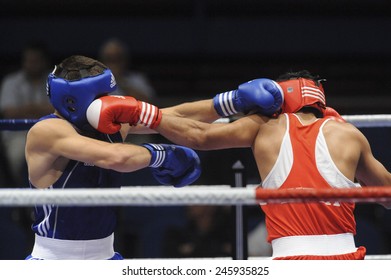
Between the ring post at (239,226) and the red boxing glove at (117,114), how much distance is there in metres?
0.55

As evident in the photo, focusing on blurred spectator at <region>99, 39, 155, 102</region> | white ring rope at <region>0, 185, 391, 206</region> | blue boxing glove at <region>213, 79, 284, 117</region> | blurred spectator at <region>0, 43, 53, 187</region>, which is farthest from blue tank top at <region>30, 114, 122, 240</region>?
blurred spectator at <region>99, 39, 155, 102</region>

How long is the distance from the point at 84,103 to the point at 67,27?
4.18m

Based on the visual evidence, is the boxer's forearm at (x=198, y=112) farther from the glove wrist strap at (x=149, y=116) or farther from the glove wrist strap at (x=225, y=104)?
the glove wrist strap at (x=149, y=116)

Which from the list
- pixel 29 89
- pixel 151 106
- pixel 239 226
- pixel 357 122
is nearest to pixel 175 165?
pixel 151 106

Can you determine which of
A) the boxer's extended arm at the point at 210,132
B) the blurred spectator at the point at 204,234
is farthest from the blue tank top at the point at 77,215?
the blurred spectator at the point at 204,234

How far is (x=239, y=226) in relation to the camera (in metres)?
3.37

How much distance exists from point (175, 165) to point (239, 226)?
0.61 metres

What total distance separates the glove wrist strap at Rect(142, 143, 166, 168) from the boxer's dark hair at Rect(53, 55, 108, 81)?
1.17 ft

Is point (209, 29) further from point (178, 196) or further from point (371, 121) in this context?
point (178, 196)

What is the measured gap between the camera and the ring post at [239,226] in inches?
132

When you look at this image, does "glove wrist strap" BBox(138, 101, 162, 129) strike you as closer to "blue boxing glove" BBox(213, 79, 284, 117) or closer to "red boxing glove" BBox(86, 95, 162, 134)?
"red boxing glove" BBox(86, 95, 162, 134)

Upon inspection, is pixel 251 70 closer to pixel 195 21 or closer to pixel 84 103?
pixel 195 21

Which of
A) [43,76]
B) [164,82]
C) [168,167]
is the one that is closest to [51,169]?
[168,167]
